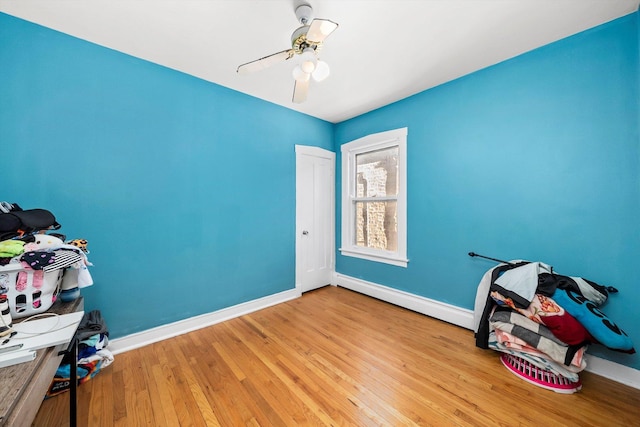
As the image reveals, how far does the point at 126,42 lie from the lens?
6.67 ft

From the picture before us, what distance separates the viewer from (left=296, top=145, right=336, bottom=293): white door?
3.55 m

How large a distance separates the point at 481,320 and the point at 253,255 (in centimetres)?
254

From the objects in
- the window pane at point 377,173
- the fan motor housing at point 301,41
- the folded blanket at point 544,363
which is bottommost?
the folded blanket at point 544,363

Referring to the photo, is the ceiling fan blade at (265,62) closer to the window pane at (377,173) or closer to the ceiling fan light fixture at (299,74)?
the ceiling fan light fixture at (299,74)

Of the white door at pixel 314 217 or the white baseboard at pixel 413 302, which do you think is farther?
the white door at pixel 314 217

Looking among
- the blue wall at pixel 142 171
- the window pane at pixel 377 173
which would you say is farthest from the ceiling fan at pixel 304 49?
the window pane at pixel 377 173

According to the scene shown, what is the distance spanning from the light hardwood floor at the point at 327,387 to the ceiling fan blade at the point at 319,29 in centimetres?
242

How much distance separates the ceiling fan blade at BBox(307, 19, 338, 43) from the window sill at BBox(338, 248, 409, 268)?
2.62 metres

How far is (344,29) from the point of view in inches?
74.0

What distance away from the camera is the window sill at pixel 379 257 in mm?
3127

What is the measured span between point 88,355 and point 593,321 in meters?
3.68

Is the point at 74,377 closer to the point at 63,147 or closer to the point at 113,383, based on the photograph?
the point at 113,383

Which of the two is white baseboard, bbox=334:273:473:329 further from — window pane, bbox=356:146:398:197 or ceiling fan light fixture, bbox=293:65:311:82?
ceiling fan light fixture, bbox=293:65:311:82

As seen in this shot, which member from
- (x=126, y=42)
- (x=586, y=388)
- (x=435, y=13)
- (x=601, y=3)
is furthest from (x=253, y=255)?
(x=601, y=3)
